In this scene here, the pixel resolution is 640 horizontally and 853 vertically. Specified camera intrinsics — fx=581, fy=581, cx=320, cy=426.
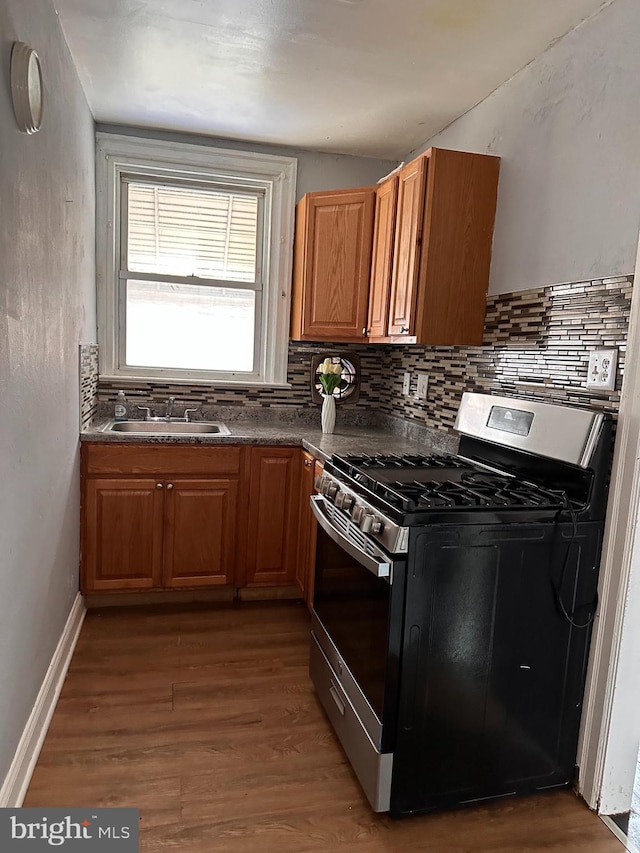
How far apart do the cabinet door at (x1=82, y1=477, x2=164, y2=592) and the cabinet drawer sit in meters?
0.07

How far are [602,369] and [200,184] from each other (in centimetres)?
248


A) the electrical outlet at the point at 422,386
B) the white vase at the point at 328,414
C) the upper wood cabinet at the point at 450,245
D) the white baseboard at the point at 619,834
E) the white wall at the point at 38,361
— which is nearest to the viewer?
the white wall at the point at 38,361

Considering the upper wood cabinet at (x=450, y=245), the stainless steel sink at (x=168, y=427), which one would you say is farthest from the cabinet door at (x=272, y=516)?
the upper wood cabinet at (x=450, y=245)

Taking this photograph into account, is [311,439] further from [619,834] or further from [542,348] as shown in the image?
[619,834]

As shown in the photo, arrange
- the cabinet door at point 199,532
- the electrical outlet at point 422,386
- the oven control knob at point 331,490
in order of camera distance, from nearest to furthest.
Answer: the oven control knob at point 331,490 → the cabinet door at point 199,532 → the electrical outlet at point 422,386

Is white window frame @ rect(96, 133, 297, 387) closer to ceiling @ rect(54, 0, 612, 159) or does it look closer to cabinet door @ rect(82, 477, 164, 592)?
ceiling @ rect(54, 0, 612, 159)

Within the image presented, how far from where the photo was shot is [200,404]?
3.39 m

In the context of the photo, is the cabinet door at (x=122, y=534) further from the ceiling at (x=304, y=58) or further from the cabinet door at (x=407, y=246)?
the ceiling at (x=304, y=58)

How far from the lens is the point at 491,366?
239cm

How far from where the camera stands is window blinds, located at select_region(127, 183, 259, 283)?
328 centimetres

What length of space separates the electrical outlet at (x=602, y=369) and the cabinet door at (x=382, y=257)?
115cm

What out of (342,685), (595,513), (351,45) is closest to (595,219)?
(595,513)

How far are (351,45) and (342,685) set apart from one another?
7.48ft

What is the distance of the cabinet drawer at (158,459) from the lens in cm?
276
